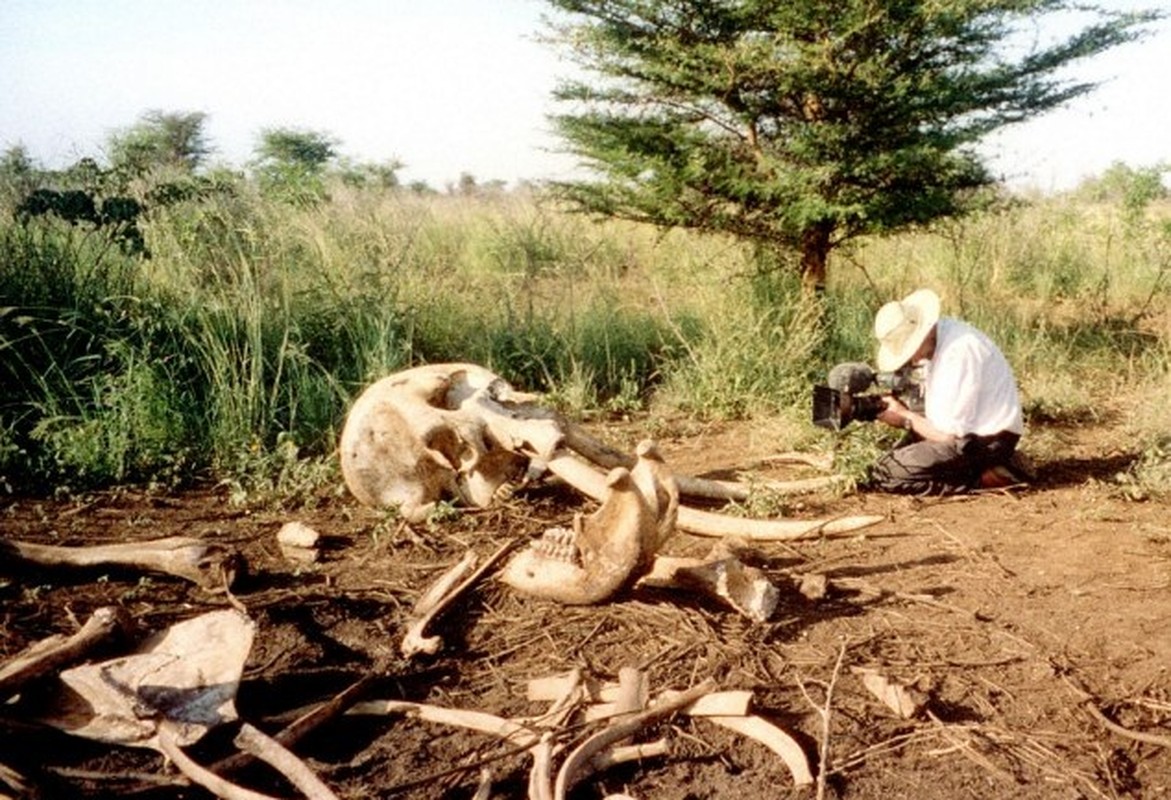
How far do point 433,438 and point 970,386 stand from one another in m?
3.01

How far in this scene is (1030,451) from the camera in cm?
539

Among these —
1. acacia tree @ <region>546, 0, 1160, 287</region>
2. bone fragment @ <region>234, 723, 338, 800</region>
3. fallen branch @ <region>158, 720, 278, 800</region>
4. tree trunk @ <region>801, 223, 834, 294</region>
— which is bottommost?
fallen branch @ <region>158, 720, 278, 800</region>

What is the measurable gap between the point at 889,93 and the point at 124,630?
234 inches

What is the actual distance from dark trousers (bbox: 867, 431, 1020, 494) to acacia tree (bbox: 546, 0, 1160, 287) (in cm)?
217

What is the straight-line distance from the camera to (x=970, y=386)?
4570 millimetres

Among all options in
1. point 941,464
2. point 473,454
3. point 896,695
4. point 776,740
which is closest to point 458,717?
point 776,740

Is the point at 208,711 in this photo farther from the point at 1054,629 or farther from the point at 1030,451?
the point at 1030,451

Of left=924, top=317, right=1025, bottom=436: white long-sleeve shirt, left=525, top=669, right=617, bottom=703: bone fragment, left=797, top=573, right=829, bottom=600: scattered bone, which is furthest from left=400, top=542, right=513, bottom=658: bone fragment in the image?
left=924, top=317, right=1025, bottom=436: white long-sleeve shirt

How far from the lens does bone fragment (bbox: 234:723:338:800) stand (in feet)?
6.46

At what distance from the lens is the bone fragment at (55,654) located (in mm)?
2209

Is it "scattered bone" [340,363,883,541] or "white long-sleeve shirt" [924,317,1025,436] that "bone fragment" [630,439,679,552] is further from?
"white long-sleeve shirt" [924,317,1025,436]

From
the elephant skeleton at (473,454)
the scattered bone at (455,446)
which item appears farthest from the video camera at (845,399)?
the scattered bone at (455,446)

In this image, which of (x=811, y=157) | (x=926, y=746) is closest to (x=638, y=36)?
(x=811, y=157)

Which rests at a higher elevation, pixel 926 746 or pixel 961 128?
pixel 961 128
